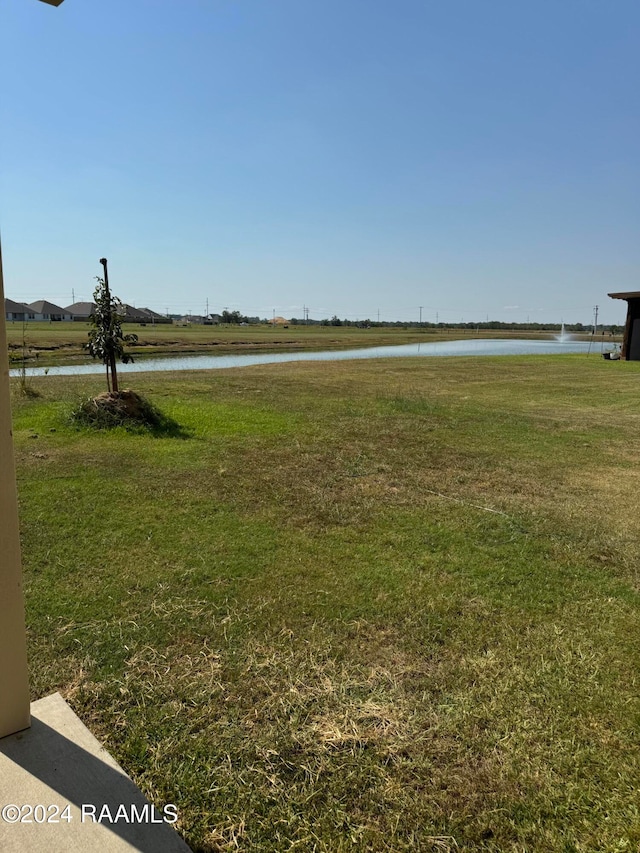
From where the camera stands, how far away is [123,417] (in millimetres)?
6941

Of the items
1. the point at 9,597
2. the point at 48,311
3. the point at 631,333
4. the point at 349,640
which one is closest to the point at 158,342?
the point at 631,333

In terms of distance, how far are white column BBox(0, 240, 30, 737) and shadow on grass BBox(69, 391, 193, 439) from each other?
5.00 m

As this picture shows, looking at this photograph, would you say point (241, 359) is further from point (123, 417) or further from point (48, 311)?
point (48, 311)

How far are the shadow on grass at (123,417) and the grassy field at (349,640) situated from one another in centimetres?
104

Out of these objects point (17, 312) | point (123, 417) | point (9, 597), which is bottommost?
point (123, 417)

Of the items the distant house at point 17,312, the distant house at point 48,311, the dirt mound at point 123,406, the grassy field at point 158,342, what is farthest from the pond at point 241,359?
the distant house at point 48,311

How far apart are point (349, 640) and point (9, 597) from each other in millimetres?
1490

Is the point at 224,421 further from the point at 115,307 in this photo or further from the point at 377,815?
the point at 377,815

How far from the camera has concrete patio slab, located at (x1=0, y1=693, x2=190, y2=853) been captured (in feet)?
4.70

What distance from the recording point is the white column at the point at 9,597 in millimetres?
1663

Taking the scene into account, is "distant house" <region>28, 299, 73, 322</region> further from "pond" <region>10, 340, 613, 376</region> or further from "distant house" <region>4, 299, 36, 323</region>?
"pond" <region>10, 340, 613, 376</region>

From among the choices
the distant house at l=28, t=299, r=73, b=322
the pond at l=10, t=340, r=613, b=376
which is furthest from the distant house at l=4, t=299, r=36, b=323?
the pond at l=10, t=340, r=613, b=376

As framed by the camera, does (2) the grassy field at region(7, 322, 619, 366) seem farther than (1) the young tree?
Yes

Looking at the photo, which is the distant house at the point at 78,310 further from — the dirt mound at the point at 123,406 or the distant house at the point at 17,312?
the dirt mound at the point at 123,406
